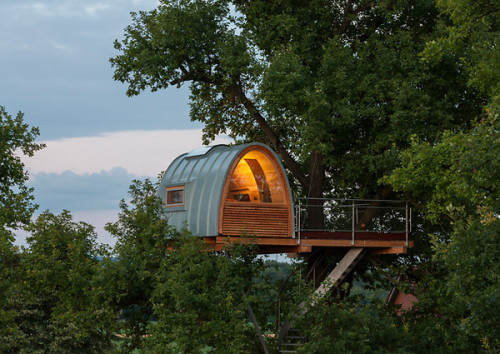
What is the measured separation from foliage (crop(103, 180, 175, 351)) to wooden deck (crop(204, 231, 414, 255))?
6.29 feet

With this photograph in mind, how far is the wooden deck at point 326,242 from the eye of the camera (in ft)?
79.6

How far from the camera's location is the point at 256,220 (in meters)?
24.1

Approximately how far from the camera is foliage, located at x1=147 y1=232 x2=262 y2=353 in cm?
2077

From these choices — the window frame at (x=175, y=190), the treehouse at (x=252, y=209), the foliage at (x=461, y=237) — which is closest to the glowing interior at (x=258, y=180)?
the treehouse at (x=252, y=209)

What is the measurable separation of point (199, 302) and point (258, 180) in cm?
555

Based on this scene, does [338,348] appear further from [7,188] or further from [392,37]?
[7,188]

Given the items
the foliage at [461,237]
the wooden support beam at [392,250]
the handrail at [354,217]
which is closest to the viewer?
the foliage at [461,237]

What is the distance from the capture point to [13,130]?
3256 centimetres

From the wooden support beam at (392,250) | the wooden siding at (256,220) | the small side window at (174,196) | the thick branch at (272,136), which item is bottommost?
the wooden support beam at (392,250)

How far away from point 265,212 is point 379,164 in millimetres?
4730

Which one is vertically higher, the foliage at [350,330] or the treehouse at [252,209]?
the treehouse at [252,209]

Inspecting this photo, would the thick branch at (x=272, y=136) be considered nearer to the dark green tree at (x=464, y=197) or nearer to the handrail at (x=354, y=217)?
the handrail at (x=354, y=217)

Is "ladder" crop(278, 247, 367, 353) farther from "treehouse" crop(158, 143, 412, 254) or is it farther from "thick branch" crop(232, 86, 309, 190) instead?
"thick branch" crop(232, 86, 309, 190)

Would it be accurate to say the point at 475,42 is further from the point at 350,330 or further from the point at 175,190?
the point at 175,190
